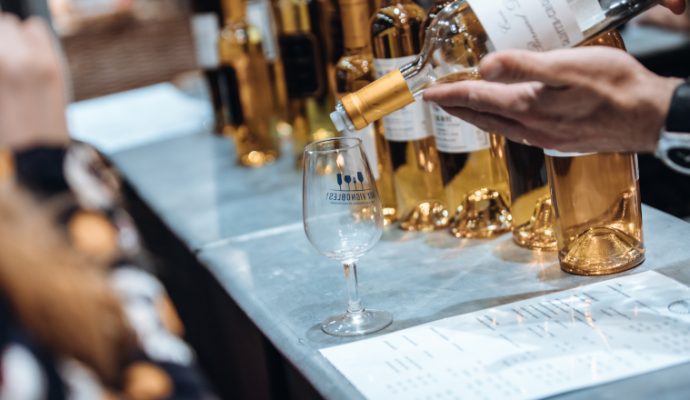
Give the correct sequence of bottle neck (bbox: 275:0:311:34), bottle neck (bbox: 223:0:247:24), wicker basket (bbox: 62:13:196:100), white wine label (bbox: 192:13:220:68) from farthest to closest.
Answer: wicker basket (bbox: 62:13:196:100) < white wine label (bbox: 192:13:220:68) < bottle neck (bbox: 223:0:247:24) < bottle neck (bbox: 275:0:311:34)

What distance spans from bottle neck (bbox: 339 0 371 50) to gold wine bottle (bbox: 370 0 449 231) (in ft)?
0.26

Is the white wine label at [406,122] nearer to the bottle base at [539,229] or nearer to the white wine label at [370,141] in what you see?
the white wine label at [370,141]

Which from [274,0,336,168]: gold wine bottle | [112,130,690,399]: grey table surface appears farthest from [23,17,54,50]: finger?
[274,0,336,168]: gold wine bottle

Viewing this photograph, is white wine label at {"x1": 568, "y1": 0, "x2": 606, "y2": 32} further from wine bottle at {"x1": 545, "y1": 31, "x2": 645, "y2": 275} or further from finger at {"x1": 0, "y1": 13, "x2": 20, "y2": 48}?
finger at {"x1": 0, "y1": 13, "x2": 20, "y2": 48}

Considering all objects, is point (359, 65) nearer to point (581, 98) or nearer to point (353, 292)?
point (353, 292)

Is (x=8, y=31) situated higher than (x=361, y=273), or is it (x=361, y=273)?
(x=8, y=31)

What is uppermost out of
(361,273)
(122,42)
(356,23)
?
(356,23)

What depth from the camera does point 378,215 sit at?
38.2 inches

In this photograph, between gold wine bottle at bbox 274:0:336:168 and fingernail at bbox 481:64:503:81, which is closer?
fingernail at bbox 481:64:503:81

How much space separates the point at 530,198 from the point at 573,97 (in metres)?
0.34

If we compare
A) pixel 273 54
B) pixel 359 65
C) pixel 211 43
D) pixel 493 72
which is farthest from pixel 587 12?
pixel 211 43

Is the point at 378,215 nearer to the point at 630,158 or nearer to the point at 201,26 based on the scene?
the point at 630,158

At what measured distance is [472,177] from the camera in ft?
4.01

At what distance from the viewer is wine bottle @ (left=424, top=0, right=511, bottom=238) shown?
118cm
